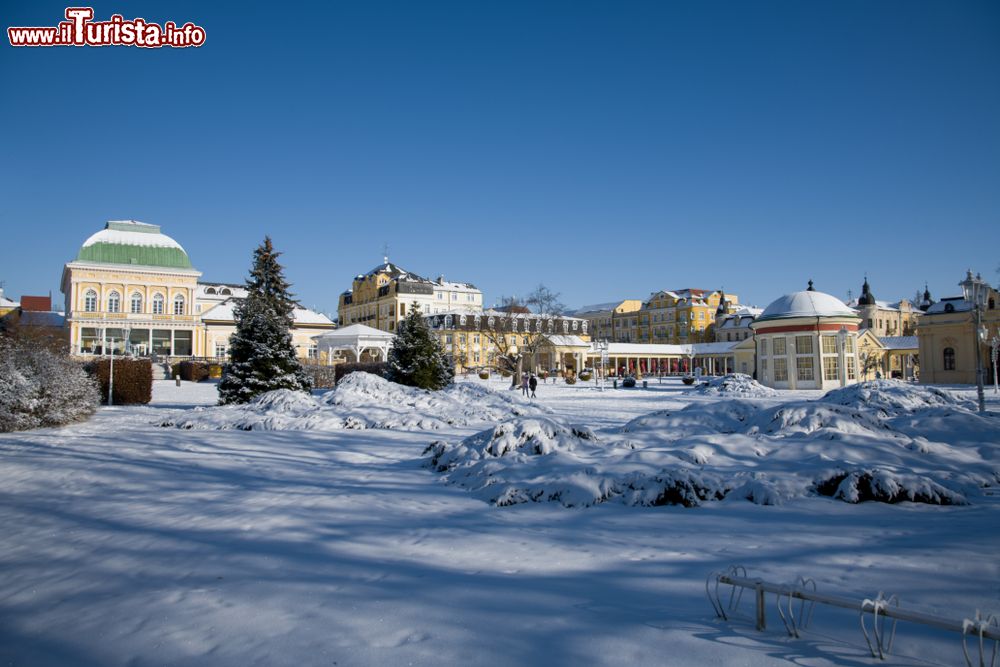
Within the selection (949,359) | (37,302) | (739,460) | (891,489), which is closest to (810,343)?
(949,359)

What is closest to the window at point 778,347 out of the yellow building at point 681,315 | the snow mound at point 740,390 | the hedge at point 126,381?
the snow mound at point 740,390

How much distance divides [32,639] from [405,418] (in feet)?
42.2

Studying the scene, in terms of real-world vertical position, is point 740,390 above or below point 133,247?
below

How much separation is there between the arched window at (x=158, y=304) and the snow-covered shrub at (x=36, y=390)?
58998 mm

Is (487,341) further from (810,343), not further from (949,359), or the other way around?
(949,359)

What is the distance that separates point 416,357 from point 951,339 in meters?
40.0

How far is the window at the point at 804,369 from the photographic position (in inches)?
1617

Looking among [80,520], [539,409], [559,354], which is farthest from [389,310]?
[80,520]

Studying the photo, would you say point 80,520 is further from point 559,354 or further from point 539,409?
point 559,354

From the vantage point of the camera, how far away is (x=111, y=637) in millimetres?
4297

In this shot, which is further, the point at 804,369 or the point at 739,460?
the point at 804,369

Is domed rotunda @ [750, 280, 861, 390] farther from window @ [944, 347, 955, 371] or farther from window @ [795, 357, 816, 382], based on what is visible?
window @ [944, 347, 955, 371]

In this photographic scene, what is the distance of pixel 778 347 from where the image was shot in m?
42.8

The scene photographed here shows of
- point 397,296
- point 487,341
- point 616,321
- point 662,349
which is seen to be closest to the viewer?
point 487,341
